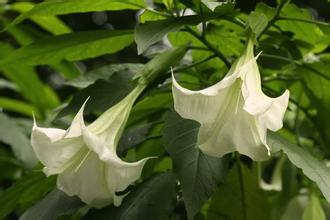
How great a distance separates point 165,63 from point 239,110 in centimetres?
20

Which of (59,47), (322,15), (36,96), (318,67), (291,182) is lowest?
(322,15)

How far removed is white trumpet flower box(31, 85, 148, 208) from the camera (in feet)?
2.25

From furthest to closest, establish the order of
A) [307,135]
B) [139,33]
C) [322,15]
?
[322,15], [307,135], [139,33]

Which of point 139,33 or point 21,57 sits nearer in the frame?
point 139,33

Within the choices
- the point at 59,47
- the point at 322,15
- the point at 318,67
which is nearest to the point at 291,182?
the point at 318,67

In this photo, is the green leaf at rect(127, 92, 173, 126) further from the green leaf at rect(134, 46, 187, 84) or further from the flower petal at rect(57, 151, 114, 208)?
the flower petal at rect(57, 151, 114, 208)

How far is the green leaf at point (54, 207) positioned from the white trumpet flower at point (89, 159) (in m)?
0.10

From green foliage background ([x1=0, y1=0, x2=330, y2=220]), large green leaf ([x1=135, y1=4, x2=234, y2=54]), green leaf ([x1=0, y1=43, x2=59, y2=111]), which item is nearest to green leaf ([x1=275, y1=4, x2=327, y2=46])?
green foliage background ([x1=0, y1=0, x2=330, y2=220])

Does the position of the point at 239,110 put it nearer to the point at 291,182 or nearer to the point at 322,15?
the point at 291,182

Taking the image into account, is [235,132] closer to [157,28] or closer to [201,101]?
[201,101]

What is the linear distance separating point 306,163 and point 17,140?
0.83m

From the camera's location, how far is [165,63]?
860 mm

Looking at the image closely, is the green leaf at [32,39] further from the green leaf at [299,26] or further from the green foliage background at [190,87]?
the green leaf at [299,26]

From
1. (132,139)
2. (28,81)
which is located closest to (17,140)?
(28,81)
